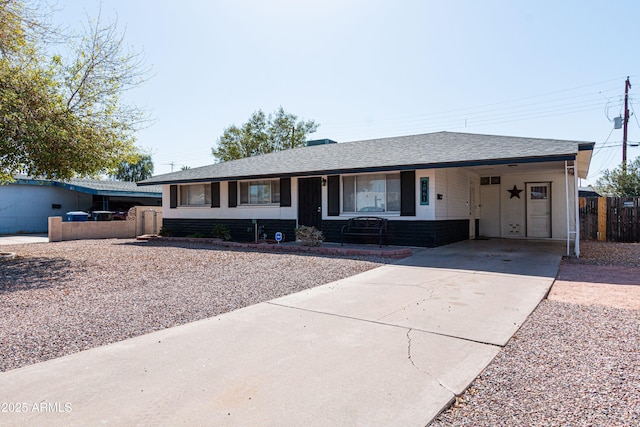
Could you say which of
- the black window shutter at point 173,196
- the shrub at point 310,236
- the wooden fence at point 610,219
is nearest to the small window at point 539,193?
the wooden fence at point 610,219

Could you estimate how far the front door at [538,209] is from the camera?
46.8 ft

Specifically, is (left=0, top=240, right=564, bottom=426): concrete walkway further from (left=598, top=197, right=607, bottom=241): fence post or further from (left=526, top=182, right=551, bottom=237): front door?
(left=598, top=197, right=607, bottom=241): fence post

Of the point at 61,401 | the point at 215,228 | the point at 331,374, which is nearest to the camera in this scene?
the point at 61,401

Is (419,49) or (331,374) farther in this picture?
(419,49)

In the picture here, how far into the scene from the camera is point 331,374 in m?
3.00

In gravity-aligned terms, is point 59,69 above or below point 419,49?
below

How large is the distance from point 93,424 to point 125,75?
36.1 feet

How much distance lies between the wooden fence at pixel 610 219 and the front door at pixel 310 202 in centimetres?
986

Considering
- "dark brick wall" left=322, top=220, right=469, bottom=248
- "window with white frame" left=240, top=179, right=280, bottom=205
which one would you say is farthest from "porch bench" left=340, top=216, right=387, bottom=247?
"window with white frame" left=240, top=179, right=280, bottom=205

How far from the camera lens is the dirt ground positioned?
535 centimetres

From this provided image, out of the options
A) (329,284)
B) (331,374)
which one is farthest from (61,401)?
(329,284)

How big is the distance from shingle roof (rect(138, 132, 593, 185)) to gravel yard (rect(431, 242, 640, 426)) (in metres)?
5.04

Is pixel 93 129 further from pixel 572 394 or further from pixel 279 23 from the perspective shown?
pixel 572 394

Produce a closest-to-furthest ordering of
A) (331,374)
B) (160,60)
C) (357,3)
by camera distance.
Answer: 1. (331,374)
2. (357,3)
3. (160,60)
